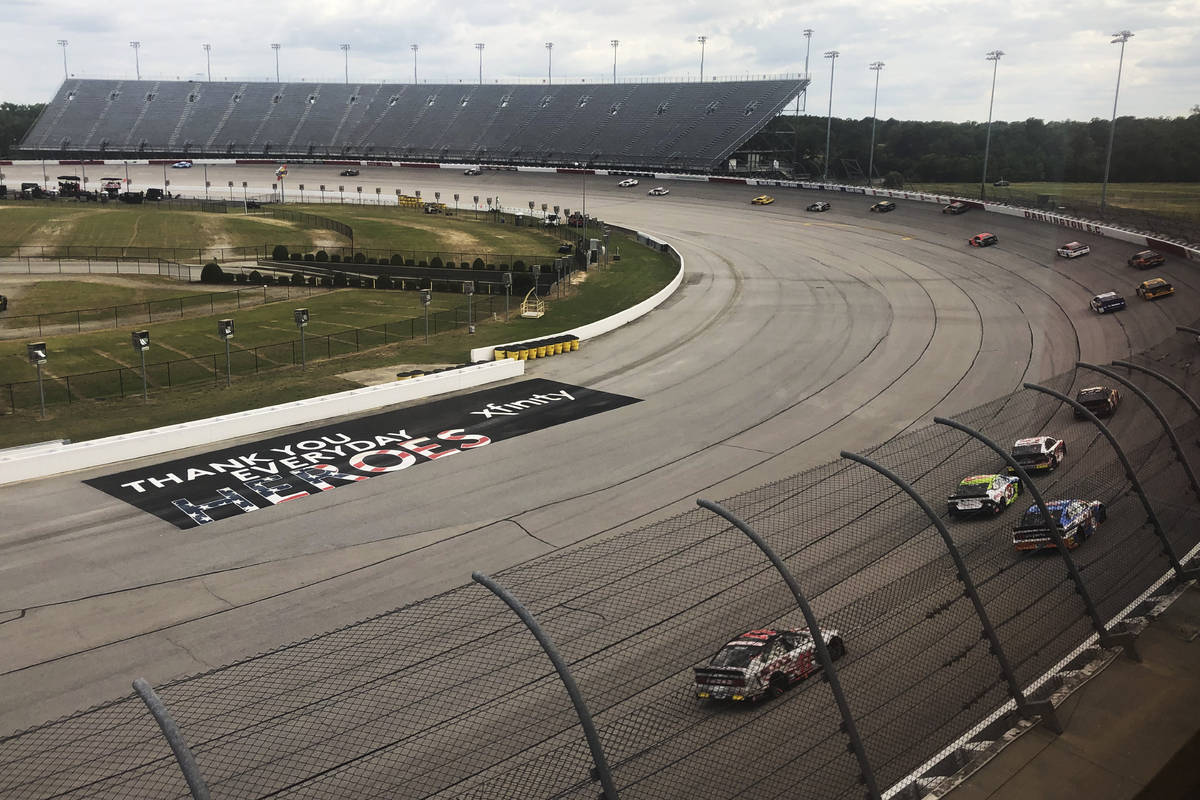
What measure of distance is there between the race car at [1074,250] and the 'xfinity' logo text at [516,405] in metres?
39.7

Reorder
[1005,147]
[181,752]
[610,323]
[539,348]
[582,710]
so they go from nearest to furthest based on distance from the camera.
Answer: [181,752], [582,710], [539,348], [610,323], [1005,147]

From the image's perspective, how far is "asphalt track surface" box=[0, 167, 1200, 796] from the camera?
63.1ft

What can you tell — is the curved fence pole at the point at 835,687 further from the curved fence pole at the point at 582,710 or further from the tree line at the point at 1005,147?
the tree line at the point at 1005,147

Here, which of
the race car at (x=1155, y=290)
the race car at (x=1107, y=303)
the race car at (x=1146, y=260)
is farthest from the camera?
the race car at (x=1146, y=260)

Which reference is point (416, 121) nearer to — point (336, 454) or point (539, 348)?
point (539, 348)

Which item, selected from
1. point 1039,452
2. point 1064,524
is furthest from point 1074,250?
point 1064,524

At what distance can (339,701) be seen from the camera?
25.9 feet

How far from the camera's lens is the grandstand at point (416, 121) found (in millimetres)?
129125

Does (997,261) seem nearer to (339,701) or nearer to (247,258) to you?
(247,258)

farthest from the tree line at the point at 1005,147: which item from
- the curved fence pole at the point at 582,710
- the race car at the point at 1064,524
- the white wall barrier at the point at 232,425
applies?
the white wall barrier at the point at 232,425

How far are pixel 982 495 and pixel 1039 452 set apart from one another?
1154 millimetres

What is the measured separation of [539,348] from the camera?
42.1 metres

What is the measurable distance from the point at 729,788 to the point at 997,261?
204ft

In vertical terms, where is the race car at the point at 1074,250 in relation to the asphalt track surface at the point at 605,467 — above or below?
above
